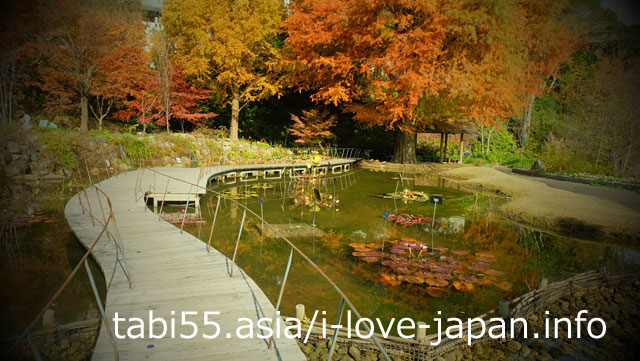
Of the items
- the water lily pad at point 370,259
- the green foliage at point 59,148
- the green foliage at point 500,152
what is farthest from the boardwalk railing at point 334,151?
the water lily pad at point 370,259

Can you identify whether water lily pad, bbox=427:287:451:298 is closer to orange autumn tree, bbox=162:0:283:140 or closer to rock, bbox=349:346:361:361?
rock, bbox=349:346:361:361

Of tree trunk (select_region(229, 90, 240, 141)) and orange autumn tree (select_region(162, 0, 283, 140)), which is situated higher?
orange autumn tree (select_region(162, 0, 283, 140))

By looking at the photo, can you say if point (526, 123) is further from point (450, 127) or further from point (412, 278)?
point (412, 278)

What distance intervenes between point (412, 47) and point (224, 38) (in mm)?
9078

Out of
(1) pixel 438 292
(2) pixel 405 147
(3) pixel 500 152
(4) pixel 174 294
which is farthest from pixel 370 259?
Result: (3) pixel 500 152

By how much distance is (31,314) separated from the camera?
4.10 metres

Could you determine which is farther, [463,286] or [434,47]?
[434,47]

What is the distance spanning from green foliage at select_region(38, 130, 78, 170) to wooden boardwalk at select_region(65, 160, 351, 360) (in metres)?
6.79

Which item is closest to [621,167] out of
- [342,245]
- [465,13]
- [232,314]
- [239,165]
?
[465,13]

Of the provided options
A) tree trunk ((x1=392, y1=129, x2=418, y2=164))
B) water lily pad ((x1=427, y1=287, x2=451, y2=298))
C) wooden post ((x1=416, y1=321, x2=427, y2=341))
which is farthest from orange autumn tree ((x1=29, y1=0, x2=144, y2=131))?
wooden post ((x1=416, y1=321, x2=427, y2=341))

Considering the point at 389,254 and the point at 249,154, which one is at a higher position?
the point at 249,154

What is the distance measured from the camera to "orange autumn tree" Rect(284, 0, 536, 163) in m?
13.6

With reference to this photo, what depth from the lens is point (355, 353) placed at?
11.3 ft

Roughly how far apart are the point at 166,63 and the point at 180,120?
4.91 meters
